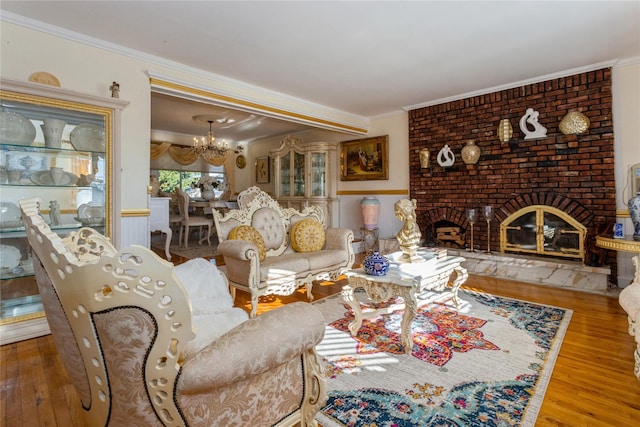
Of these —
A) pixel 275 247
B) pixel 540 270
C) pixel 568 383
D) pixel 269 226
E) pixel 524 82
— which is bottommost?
pixel 568 383

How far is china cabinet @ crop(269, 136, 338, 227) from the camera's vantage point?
252 inches

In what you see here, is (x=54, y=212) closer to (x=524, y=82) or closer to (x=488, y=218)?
(x=488, y=218)

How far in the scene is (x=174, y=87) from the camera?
11.1ft

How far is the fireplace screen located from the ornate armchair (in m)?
4.10

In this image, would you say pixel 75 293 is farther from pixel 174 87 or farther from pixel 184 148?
pixel 184 148

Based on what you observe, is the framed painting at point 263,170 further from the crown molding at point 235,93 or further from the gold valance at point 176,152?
the crown molding at point 235,93

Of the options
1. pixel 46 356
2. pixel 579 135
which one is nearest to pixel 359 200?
pixel 579 135

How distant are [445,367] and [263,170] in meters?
6.70


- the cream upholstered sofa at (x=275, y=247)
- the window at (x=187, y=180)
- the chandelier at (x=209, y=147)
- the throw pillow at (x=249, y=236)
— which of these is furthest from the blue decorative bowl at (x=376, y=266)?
the window at (x=187, y=180)

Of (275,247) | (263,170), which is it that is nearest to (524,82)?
(275,247)

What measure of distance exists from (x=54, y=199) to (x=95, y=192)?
0.29m

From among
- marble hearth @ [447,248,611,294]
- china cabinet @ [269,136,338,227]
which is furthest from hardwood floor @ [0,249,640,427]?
china cabinet @ [269,136,338,227]

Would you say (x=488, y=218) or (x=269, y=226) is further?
(x=488, y=218)

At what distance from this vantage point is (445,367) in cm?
196
